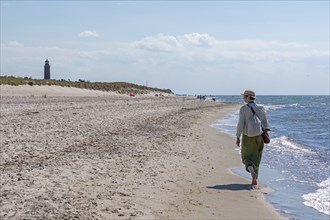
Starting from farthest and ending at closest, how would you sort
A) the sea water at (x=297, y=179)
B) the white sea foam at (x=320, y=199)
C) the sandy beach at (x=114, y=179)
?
the white sea foam at (x=320, y=199) → the sea water at (x=297, y=179) → the sandy beach at (x=114, y=179)

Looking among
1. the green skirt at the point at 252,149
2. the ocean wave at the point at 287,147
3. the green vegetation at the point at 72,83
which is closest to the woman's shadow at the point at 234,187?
the green skirt at the point at 252,149

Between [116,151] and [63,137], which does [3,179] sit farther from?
[63,137]

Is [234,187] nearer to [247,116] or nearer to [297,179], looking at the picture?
[247,116]

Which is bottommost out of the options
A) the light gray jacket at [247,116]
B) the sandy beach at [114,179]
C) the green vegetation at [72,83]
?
the sandy beach at [114,179]

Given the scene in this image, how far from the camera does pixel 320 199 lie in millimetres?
9352

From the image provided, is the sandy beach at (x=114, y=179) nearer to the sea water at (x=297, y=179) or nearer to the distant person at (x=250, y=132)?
the sea water at (x=297, y=179)

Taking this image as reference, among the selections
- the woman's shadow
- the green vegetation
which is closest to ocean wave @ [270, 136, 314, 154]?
the woman's shadow

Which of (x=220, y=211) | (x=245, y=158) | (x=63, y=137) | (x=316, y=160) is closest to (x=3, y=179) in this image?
(x=220, y=211)

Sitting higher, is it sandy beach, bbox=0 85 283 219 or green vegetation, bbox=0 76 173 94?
green vegetation, bbox=0 76 173 94

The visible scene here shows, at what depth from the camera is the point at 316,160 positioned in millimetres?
15523

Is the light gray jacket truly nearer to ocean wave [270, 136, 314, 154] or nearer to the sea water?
the sea water

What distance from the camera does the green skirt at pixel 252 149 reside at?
9.47 metres

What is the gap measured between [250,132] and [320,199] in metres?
2.00

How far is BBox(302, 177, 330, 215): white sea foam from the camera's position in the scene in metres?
8.61
